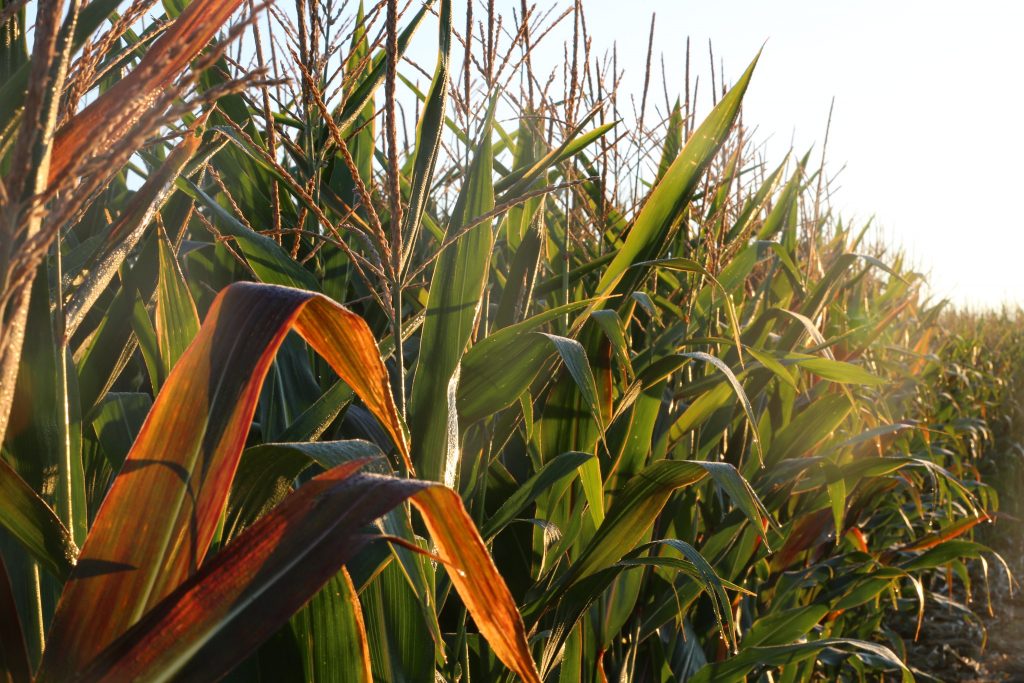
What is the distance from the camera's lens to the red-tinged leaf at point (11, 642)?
24.1 inches

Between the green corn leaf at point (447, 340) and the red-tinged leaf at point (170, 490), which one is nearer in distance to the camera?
the red-tinged leaf at point (170, 490)

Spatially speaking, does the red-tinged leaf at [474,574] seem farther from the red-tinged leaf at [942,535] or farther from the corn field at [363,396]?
the red-tinged leaf at [942,535]

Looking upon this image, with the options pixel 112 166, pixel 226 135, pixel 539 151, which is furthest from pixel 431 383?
pixel 539 151

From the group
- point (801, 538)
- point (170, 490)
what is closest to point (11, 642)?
point (170, 490)

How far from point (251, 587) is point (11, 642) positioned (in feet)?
0.83

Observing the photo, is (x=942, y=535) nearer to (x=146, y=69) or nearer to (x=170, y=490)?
(x=170, y=490)

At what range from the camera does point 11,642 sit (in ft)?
2.01

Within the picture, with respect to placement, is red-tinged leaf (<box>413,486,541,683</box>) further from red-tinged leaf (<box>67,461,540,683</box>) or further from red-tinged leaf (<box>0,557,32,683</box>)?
red-tinged leaf (<box>0,557,32,683</box>)

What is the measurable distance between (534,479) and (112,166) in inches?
27.0

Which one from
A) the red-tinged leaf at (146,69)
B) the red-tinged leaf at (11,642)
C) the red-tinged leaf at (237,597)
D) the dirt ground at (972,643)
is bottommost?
the dirt ground at (972,643)

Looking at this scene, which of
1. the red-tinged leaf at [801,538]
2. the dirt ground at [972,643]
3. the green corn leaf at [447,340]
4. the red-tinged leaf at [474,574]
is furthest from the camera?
the dirt ground at [972,643]

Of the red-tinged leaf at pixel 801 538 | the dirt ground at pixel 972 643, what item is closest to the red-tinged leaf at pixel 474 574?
the red-tinged leaf at pixel 801 538

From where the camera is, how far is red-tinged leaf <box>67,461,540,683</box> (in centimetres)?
48

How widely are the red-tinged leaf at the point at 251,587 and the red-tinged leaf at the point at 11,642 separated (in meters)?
0.16
